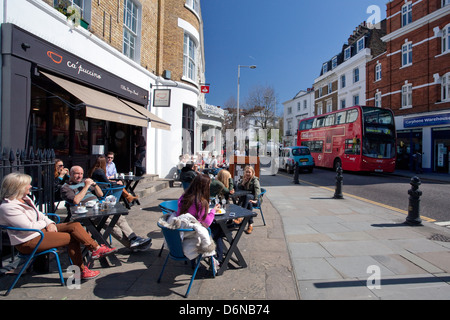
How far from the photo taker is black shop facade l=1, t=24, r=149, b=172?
5090 mm

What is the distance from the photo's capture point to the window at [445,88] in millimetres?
18328

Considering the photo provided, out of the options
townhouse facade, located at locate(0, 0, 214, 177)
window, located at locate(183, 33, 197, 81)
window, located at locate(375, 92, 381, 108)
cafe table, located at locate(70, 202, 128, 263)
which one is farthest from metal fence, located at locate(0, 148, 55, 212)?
window, located at locate(375, 92, 381, 108)

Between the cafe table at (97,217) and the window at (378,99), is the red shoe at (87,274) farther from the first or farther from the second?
the window at (378,99)

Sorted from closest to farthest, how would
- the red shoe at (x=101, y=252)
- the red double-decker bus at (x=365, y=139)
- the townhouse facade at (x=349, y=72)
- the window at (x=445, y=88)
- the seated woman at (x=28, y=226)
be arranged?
the seated woman at (x=28, y=226)
the red shoe at (x=101, y=252)
the red double-decker bus at (x=365, y=139)
the window at (x=445, y=88)
the townhouse facade at (x=349, y=72)

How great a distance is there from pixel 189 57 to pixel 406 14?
770 inches

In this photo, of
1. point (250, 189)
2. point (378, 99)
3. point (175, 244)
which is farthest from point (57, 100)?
point (378, 99)

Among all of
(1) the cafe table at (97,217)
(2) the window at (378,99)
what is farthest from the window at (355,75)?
(1) the cafe table at (97,217)

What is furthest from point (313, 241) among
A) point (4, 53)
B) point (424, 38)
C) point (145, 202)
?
point (424, 38)

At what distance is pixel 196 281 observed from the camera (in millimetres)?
3213

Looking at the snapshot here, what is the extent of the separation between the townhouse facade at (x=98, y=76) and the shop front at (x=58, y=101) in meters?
0.02

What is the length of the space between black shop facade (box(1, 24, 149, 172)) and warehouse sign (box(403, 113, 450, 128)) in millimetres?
19798

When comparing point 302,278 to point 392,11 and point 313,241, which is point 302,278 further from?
point 392,11

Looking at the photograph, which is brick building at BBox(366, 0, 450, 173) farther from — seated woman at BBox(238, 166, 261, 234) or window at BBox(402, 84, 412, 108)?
seated woman at BBox(238, 166, 261, 234)

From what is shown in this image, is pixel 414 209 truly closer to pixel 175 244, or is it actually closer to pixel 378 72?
pixel 175 244
